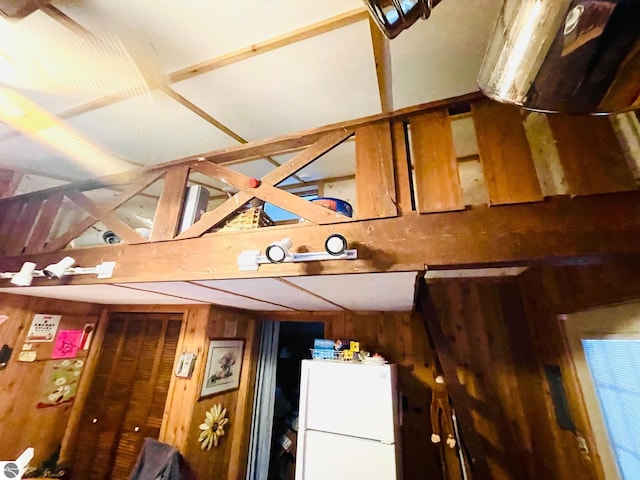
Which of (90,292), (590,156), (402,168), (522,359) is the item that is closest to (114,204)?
(90,292)

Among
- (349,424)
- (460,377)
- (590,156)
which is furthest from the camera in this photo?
(460,377)

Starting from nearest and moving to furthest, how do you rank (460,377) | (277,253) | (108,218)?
(277,253) < (108,218) < (460,377)

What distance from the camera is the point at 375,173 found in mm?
1131

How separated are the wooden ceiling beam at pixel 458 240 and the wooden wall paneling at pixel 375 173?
0.06 m

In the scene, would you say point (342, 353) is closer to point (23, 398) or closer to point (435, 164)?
point (435, 164)

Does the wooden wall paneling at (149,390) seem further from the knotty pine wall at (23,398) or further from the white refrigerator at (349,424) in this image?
the white refrigerator at (349,424)

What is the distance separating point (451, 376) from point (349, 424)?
26.8 inches

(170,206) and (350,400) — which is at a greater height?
(170,206)

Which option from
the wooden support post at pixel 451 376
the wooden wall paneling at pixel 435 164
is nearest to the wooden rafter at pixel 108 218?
the wooden wall paneling at pixel 435 164

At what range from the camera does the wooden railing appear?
907 millimetres

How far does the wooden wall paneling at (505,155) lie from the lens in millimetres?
930

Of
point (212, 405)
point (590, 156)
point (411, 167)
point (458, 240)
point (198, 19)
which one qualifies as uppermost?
point (198, 19)

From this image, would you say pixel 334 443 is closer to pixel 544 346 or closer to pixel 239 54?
pixel 544 346

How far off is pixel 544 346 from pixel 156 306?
321 cm
